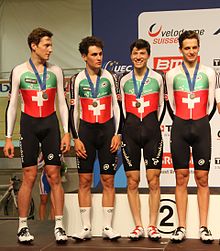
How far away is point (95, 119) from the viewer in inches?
152

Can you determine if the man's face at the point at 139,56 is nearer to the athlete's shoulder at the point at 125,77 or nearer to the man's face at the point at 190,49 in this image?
the athlete's shoulder at the point at 125,77

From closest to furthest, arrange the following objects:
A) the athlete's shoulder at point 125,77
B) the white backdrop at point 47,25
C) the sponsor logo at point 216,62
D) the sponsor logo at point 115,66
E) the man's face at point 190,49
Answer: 1. the man's face at point 190,49
2. the athlete's shoulder at point 125,77
3. the sponsor logo at point 216,62
4. the sponsor logo at point 115,66
5. the white backdrop at point 47,25

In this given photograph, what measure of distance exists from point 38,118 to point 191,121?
110cm

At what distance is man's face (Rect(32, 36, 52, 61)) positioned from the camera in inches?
150

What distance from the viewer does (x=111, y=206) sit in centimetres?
393

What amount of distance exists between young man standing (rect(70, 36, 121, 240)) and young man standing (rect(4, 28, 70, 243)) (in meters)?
0.12

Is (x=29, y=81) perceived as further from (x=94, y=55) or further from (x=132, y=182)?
(x=132, y=182)

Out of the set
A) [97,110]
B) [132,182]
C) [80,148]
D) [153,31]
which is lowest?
[132,182]

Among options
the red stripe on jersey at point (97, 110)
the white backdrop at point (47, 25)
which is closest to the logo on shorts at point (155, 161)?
the red stripe on jersey at point (97, 110)

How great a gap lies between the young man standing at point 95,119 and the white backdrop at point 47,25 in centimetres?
366

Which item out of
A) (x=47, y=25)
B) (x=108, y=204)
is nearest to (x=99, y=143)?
(x=108, y=204)

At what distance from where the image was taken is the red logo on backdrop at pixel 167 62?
585 cm

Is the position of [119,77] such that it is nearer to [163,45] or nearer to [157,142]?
[157,142]

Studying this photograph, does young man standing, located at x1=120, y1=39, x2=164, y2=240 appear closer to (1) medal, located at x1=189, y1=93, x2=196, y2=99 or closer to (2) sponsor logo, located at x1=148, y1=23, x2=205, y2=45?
(1) medal, located at x1=189, y1=93, x2=196, y2=99
